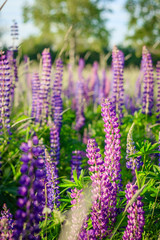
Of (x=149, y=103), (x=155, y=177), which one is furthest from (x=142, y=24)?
(x=155, y=177)

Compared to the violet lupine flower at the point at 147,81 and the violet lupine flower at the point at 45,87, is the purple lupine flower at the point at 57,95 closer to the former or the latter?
the violet lupine flower at the point at 45,87

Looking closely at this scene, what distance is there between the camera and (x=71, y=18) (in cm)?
3459

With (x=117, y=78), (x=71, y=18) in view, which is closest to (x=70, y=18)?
(x=71, y=18)

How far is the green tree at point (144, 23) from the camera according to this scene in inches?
1338

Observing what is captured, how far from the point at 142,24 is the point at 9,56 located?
35396 millimetres

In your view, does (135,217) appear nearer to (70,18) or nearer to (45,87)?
(45,87)

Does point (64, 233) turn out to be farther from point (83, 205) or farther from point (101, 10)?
point (101, 10)

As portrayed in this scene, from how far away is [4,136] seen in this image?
2.40 meters

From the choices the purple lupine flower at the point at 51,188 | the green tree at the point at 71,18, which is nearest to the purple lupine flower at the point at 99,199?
the purple lupine flower at the point at 51,188

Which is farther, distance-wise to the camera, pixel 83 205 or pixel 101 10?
pixel 101 10

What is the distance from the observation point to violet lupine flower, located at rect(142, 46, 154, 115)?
12.0 ft

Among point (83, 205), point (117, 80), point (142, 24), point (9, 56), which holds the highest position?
point (142, 24)

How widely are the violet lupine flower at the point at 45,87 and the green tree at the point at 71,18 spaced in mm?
30946

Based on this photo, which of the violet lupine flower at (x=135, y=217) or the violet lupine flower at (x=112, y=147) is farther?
the violet lupine flower at (x=112, y=147)
